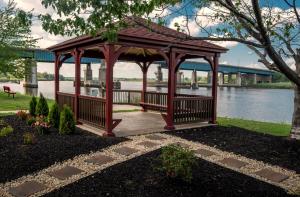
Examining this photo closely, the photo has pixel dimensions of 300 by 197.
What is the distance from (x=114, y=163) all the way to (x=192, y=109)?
18.9 ft

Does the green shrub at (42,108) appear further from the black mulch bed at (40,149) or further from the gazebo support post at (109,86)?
the gazebo support post at (109,86)

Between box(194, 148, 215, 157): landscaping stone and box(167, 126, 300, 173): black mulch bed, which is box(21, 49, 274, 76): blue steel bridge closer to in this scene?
box(167, 126, 300, 173): black mulch bed

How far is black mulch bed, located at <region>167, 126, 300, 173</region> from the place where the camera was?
7.97 metres

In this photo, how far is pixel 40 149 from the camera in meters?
7.77

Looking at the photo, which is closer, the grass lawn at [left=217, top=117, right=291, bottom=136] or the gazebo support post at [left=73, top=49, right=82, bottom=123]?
the gazebo support post at [left=73, top=49, right=82, bottom=123]

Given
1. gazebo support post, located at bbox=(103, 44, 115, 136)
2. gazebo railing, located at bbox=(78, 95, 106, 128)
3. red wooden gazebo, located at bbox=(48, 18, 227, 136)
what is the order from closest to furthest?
gazebo support post, located at bbox=(103, 44, 115, 136)
red wooden gazebo, located at bbox=(48, 18, 227, 136)
gazebo railing, located at bbox=(78, 95, 106, 128)

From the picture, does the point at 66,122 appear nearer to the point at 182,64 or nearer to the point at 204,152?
the point at 204,152

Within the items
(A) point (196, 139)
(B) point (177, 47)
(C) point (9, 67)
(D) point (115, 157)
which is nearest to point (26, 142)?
(D) point (115, 157)

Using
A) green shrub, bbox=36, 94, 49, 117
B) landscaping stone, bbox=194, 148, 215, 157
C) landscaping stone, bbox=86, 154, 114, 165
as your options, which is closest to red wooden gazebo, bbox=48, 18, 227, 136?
green shrub, bbox=36, 94, 49, 117

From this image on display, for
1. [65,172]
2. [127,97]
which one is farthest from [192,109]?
[127,97]

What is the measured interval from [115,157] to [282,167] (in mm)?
3990

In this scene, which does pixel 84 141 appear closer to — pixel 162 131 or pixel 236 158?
pixel 162 131

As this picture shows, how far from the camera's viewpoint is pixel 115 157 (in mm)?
7422

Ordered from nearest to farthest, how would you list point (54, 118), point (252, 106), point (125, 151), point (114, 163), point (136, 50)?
1. point (114, 163)
2. point (125, 151)
3. point (54, 118)
4. point (136, 50)
5. point (252, 106)
